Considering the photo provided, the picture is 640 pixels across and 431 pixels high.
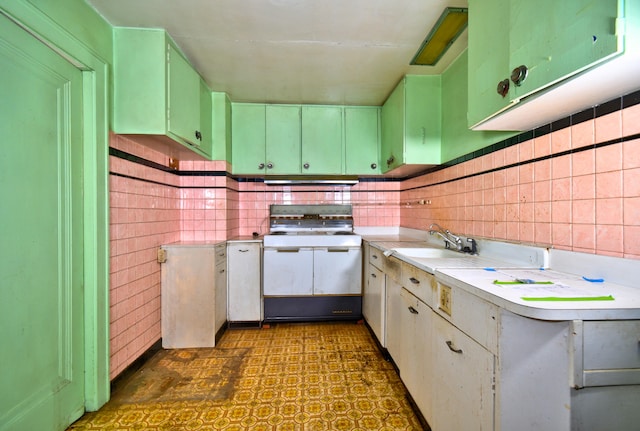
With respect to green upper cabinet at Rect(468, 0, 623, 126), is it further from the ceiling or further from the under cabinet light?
the ceiling

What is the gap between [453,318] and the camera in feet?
3.88

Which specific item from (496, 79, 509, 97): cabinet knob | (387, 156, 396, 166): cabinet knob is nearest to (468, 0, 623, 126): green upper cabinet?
(496, 79, 509, 97): cabinet knob

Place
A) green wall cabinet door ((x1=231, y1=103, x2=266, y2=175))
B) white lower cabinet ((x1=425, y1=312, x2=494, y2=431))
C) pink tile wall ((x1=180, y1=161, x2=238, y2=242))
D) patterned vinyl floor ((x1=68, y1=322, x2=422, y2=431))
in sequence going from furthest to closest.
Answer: green wall cabinet door ((x1=231, y1=103, x2=266, y2=175)) < pink tile wall ((x1=180, y1=161, x2=238, y2=242)) < patterned vinyl floor ((x1=68, y1=322, x2=422, y2=431)) < white lower cabinet ((x1=425, y1=312, x2=494, y2=431))

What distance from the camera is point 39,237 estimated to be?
1358 mm

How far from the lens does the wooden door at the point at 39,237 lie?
1.21 m

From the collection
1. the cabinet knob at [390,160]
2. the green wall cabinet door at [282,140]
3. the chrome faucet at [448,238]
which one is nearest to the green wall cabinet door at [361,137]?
the cabinet knob at [390,160]

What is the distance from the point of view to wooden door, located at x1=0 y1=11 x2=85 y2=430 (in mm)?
1214

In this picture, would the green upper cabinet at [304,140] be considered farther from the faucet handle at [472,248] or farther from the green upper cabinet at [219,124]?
the faucet handle at [472,248]

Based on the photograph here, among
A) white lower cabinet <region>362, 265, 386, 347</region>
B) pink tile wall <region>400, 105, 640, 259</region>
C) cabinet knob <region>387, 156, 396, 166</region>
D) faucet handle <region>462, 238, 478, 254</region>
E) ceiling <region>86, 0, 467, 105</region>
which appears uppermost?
ceiling <region>86, 0, 467, 105</region>

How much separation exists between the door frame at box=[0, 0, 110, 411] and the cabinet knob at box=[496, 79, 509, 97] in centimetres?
219

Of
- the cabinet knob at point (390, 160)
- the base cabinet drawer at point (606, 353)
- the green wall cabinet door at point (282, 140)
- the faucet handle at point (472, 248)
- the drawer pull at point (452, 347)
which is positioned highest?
the green wall cabinet door at point (282, 140)

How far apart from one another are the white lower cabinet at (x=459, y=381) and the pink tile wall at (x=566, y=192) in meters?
0.69

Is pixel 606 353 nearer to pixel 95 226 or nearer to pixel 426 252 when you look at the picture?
pixel 426 252

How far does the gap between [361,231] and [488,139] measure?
1901 millimetres
